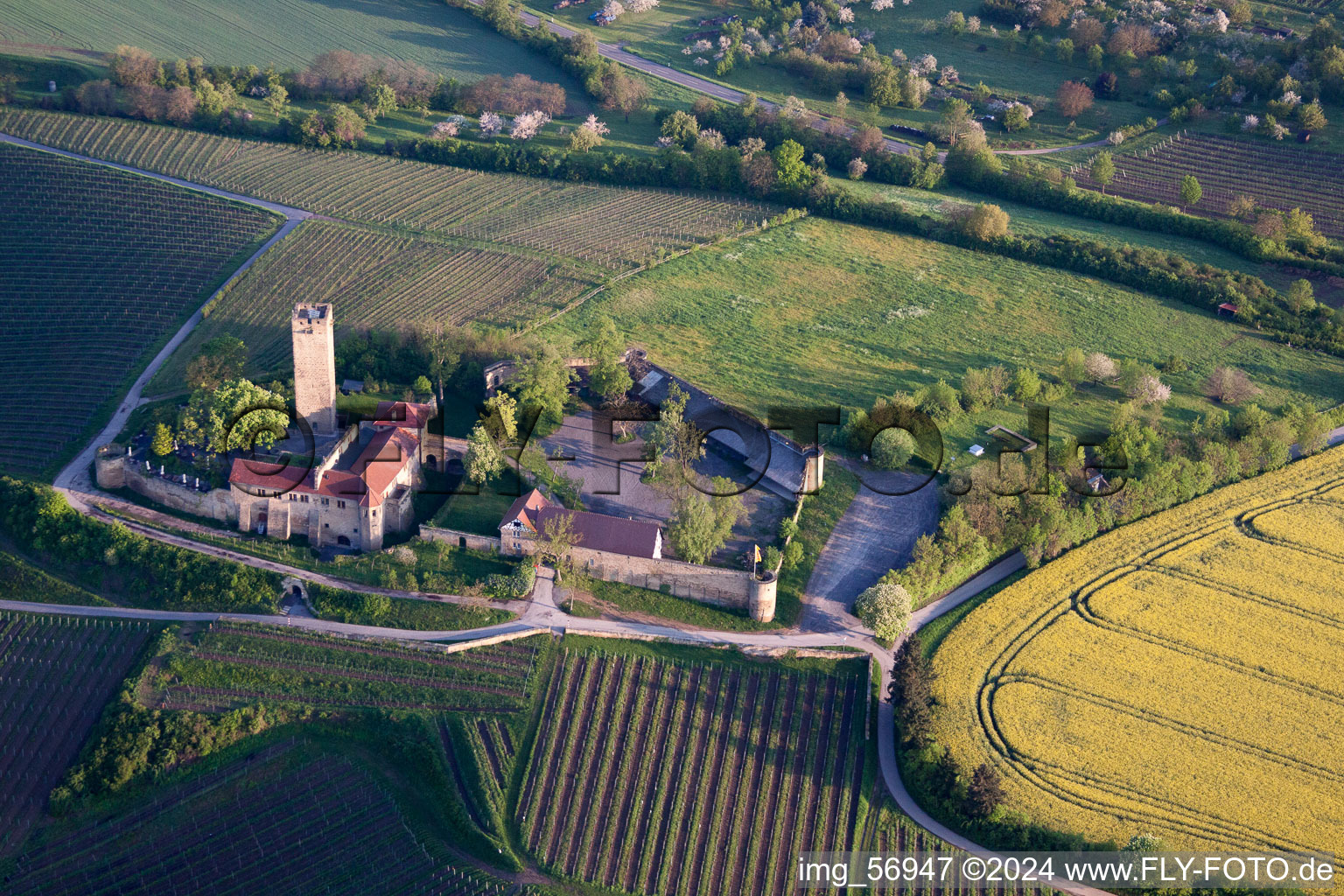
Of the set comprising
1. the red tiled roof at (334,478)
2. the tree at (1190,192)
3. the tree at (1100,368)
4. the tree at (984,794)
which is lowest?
the tree at (984,794)

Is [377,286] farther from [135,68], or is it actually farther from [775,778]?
[775,778]

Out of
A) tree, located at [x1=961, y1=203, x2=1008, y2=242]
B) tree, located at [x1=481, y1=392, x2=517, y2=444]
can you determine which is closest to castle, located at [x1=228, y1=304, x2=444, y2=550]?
tree, located at [x1=481, y1=392, x2=517, y2=444]

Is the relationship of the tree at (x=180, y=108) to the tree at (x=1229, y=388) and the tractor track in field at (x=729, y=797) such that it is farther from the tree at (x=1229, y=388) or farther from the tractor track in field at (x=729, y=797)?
the tree at (x=1229, y=388)

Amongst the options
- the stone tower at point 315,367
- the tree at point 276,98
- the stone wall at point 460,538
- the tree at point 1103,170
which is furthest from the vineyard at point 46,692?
the tree at point 1103,170

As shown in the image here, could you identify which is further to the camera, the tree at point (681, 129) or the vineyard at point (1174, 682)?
the tree at point (681, 129)

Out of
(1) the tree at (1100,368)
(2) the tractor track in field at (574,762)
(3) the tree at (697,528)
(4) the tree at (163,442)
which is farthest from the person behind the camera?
(1) the tree at (1100,368)

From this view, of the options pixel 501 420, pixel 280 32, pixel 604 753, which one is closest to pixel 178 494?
pixel 501 420

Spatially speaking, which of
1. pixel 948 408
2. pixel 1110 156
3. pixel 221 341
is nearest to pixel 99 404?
pixel 221 341

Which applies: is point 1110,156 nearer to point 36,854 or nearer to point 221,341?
point 221,341
